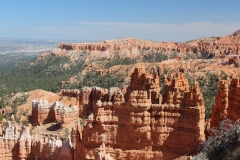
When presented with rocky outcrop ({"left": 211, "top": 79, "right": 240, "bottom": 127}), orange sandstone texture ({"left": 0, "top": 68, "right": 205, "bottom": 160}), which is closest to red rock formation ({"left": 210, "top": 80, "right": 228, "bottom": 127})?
rocky outcrop ({"left": 211, "top": 79, "right": 240, "bottom": 127})

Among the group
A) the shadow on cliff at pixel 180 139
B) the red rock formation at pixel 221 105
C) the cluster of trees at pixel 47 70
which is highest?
the red rock formation at pixel 221 105

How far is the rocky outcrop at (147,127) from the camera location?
23.1 meters

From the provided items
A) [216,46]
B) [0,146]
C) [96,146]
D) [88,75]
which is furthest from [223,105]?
[216,46]

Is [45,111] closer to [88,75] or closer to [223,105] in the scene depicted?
[223,105]

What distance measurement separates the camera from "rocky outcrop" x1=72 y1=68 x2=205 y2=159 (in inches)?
909

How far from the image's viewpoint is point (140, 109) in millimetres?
23891

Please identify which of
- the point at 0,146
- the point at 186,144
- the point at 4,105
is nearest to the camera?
the point at 186,144

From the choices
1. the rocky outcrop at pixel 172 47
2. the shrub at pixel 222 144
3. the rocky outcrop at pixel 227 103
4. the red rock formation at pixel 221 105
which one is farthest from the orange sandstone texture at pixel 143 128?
the rocky outcrop at pixel 172 47

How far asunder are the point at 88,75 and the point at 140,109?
98243 mm

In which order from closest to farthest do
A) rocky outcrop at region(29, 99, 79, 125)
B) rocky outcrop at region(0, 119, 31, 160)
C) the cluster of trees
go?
rocky outcrop at region(0, 119, 31, 160), rocky outcrop at region(29, 99, 79, 125), the cluster of trees

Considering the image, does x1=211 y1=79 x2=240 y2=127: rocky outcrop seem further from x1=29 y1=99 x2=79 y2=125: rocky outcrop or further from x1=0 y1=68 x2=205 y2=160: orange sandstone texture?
x1=29 y1=99 x2=79 y2=125: rocky outcrop

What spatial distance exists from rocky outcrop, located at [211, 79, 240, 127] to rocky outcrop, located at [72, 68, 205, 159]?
3.97m

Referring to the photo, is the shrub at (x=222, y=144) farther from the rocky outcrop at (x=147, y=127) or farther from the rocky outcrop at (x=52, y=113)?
the rocky outcrop at (x=52, y=113)

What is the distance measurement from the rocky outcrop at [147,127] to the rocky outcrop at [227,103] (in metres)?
3.97
